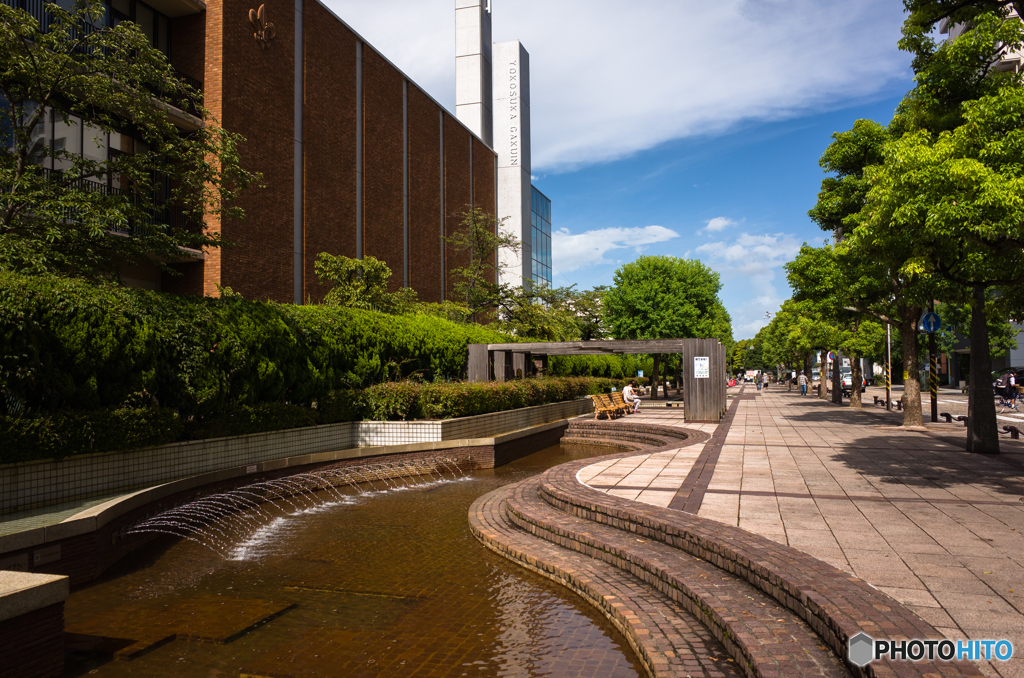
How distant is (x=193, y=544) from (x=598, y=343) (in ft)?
50.8

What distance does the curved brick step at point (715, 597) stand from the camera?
A: 386 cm

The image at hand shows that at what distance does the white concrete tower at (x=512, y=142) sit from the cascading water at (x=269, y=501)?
108 ft

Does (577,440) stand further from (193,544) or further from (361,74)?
(361,74)

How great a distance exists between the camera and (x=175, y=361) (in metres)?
9.93

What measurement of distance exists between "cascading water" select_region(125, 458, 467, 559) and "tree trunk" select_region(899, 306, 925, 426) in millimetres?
12600

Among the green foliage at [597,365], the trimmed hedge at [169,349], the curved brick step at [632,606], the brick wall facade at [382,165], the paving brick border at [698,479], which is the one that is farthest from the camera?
the green foliage at [597,365]

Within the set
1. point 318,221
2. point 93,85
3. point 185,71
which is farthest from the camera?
point 318,221

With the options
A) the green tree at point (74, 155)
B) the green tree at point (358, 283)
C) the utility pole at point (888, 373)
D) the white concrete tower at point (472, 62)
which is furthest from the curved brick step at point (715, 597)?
the white concrete tower at point (472, 62)

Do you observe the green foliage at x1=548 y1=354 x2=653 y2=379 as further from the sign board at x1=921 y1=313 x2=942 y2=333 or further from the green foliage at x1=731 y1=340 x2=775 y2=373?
the green foliage at x1=731 y1=340 x2=775 y2=373

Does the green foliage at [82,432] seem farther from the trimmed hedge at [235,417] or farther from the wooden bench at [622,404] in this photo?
the wooden bench at [622,404]

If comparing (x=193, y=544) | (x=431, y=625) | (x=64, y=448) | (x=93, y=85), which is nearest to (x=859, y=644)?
(x=431, y=625)

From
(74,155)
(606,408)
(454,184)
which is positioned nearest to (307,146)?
(74,155)

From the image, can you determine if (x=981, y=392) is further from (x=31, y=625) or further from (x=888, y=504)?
(x=31, y=625)

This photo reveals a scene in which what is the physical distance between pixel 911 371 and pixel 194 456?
1803cm
